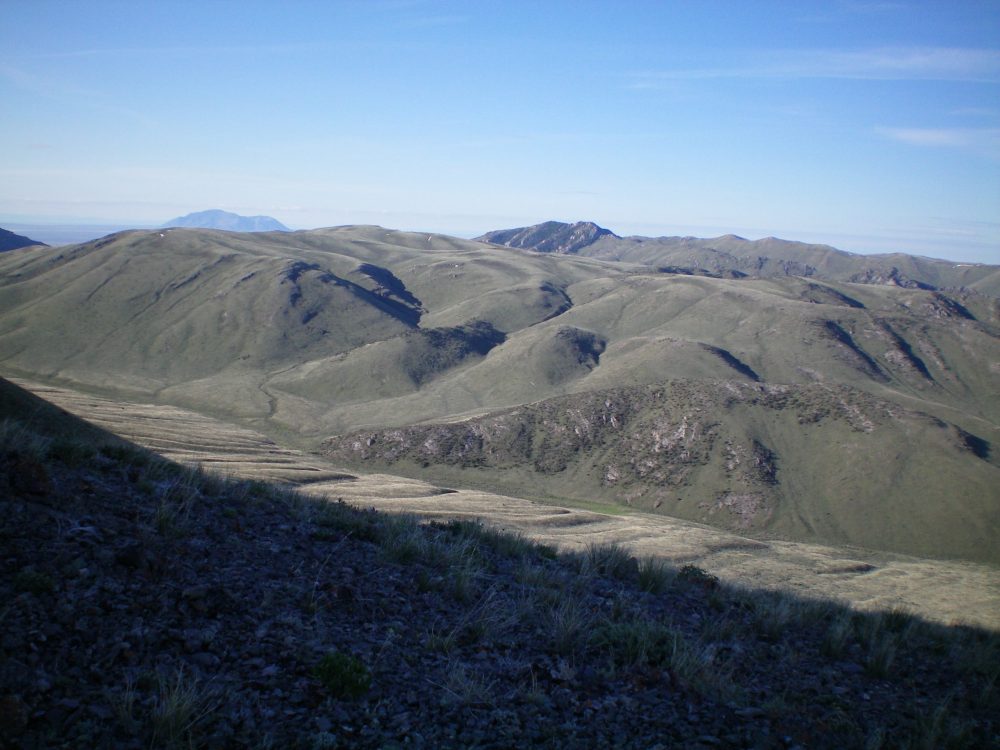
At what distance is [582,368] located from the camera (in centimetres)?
13188

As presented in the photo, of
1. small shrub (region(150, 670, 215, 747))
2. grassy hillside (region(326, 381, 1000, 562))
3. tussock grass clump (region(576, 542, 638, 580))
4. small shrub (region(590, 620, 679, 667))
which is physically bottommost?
grassy hillside (region(326, 381, 1000, 562))

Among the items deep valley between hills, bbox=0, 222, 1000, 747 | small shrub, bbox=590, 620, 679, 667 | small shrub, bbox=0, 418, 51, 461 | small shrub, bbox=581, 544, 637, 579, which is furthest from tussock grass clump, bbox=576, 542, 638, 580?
small shrub, bbox=0, 418, 51, 461

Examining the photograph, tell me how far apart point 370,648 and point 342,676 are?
38.4 inches

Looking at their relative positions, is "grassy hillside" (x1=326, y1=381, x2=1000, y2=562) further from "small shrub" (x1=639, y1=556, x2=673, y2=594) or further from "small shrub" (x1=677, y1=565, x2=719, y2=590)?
"small shrub" (x1=639, y1=556, x2=673, y2=594)

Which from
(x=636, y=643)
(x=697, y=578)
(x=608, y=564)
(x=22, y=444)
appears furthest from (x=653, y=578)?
(x=22, y=444)

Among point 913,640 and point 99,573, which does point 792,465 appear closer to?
point 913,640

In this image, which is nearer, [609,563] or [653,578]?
[653,578]

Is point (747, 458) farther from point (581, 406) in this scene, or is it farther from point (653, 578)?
point (653, 578)

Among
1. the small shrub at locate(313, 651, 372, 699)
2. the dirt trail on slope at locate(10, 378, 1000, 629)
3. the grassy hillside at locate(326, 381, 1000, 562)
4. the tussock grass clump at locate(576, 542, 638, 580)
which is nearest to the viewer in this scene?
the small shrub at locate(313, 651, 372, 699)

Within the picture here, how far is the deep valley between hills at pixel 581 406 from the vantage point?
49.0 metres

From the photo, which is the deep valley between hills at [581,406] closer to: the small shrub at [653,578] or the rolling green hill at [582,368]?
the rolling green hill at [582,368]

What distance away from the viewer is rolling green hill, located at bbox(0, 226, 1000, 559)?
87125 mm

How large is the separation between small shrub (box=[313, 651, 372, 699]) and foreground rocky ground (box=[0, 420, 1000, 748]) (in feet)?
0.07

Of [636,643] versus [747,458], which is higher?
[636,643]
